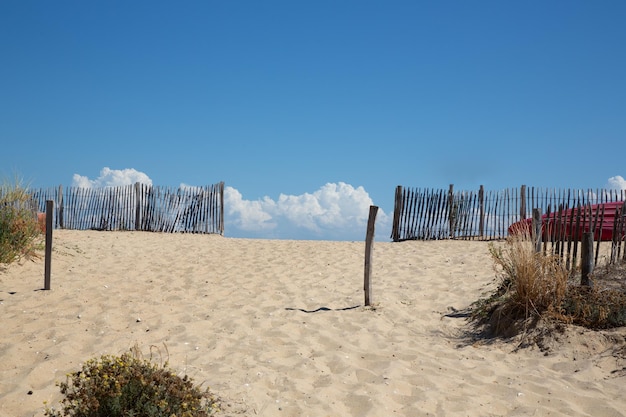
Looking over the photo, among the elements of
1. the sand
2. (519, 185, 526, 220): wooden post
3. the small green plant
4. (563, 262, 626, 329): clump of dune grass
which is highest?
(519, 185, 526, 220): wooden post

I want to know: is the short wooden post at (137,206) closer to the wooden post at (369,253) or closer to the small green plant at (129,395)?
the wooden post at (369,253)

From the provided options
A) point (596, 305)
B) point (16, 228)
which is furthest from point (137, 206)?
point (596, 305)

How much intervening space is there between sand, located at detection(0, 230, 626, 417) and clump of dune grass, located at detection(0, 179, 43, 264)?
334mm

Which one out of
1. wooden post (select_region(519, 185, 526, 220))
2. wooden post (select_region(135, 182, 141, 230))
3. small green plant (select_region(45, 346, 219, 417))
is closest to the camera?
small green plant (select_region(45, 346, 219, 417))

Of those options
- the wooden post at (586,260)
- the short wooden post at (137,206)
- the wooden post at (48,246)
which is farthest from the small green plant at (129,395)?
the short wooden post at (137,206)

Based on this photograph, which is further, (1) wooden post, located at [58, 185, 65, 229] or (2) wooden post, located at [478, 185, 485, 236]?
(1) wooden post, located at [58, 185, 65, 229]

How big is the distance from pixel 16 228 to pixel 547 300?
9031 millimetres

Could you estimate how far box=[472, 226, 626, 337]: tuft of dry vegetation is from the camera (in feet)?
18.4

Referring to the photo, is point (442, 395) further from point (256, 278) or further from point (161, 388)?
point (256, 278)

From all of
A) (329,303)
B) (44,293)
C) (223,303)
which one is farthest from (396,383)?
(44,293)

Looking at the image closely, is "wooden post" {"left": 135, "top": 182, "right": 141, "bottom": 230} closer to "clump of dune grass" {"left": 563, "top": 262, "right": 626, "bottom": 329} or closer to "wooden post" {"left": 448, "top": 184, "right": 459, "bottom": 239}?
"wooden post" {"left": 448, "top": 184, "right": 459, "bottom": 239}

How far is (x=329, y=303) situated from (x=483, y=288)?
7.89ft

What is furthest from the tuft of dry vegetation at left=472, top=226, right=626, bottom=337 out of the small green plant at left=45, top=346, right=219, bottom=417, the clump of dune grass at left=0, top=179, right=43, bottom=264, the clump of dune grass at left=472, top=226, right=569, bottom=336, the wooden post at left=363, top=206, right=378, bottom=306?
the clump of dune grass at left=0, top=179, right=43, bottom=264

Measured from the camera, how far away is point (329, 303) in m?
7.28
